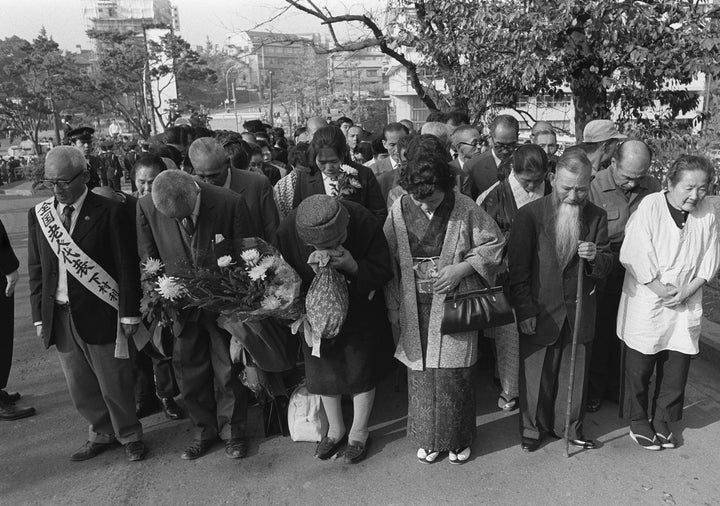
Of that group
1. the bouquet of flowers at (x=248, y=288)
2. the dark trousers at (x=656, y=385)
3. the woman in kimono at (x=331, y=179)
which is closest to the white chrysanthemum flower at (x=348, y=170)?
the woman in kimono at (x=331, y=179)

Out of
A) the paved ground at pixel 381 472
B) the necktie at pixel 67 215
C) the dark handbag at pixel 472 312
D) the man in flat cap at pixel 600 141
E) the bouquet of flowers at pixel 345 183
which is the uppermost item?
the man in flat cap at pixel 600 141

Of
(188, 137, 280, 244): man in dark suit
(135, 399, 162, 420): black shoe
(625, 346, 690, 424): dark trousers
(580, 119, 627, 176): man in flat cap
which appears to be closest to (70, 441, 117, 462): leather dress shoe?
(135, 399, 162, 420): black shoe

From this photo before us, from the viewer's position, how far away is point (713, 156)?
621 cm

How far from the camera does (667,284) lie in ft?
10.5

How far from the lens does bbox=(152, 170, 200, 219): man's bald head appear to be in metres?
3.02

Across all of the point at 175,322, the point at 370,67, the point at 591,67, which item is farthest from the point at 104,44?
the point at 370,67

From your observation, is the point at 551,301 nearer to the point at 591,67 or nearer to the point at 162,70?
the point at 591,67

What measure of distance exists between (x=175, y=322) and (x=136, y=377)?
1.00 meters

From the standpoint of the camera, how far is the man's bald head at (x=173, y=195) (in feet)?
9.89

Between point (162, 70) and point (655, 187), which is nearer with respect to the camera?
point (655, 187)

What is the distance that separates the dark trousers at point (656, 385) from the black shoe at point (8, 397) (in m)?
4.20

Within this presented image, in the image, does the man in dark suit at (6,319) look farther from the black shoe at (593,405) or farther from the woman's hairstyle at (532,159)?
the black shoe at (593,405)

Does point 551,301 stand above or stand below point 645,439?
above

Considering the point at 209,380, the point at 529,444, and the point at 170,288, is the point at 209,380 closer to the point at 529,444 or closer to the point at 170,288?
the point at 170,288
